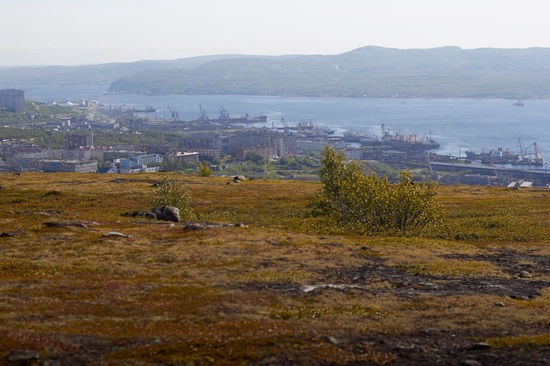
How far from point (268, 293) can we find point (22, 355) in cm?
1190

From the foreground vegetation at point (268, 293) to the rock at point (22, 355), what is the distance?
0.28ft

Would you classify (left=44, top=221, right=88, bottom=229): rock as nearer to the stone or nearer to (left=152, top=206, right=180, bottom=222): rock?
(left=152, top=206, right=180, bottom=222): rock

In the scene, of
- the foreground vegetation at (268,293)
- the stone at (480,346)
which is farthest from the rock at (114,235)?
the stone at (480,346)

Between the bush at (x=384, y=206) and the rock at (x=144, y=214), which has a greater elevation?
the bush at (x=384, y=206)

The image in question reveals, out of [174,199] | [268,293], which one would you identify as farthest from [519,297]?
[174,199]

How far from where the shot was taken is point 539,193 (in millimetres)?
94938

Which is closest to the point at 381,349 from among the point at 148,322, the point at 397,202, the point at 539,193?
the point at 148,322

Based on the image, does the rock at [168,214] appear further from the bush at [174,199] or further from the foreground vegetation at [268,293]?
the bush at [174,199]

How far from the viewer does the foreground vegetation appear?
23109mm

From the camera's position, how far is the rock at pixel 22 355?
21.3 metres

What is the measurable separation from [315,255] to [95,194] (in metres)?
50.5

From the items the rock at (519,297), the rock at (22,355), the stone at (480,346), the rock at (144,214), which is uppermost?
the rock at (22,355)

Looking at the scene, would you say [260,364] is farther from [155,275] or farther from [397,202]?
[397,202]

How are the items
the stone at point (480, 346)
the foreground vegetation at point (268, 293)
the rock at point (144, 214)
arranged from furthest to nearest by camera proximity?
the rock at point (144, 214), the stone at point (480, 346), the foreground vegetation at point (268, 293)
